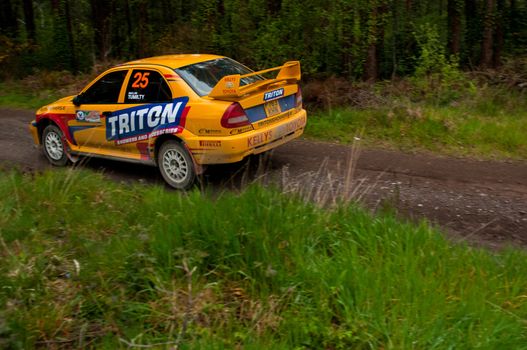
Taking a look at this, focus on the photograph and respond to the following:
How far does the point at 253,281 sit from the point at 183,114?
10.9 feet

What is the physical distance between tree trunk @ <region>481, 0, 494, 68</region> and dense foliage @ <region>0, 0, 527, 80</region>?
0.08 feet

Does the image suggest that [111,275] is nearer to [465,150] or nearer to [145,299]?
[145,299]

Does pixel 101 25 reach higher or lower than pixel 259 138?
higher

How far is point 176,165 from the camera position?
716 centimetres

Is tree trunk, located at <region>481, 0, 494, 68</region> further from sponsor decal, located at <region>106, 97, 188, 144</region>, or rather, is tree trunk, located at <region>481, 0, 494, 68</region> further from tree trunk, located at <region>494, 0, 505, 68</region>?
sponsor decal, located at <region>106, 97, 188, 144</region>

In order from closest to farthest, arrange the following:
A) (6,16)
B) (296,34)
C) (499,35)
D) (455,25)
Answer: (296,34), (499,35), (455,25), (6,16)

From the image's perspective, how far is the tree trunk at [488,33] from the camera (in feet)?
44.0

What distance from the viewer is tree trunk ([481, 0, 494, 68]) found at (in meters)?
13.4

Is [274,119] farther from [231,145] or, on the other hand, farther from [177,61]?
[177,61]

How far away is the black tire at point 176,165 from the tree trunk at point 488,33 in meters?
9.57

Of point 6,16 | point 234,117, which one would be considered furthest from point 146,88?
point 6,16

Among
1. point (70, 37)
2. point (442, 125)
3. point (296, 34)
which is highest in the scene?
point (70, 37)

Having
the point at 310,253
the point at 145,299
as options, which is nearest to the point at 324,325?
the point at 310,253

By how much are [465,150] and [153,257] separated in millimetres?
5935
